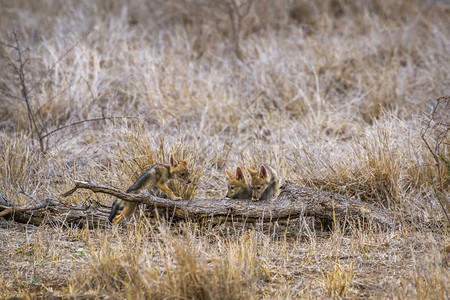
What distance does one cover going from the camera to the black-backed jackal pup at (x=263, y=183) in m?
A: 6.05

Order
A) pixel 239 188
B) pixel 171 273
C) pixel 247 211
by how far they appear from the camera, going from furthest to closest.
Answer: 1. pixel 239 188
2. pixel 247 211
3. pixel 171 273

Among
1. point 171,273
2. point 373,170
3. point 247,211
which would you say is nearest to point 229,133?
point 373,170

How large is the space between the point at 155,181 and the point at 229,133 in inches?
136

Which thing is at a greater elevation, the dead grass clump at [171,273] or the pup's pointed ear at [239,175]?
the pup's pointed ear at [239,175]

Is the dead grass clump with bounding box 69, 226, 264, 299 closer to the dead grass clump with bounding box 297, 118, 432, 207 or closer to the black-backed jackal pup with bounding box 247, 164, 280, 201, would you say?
the black-backed jackal pup with bounding box 247, 164, 280, 201

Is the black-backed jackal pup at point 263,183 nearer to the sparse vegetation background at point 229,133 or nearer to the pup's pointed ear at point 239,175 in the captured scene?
the pup's pointed ear at point 239,175

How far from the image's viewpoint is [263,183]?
19.9 ft

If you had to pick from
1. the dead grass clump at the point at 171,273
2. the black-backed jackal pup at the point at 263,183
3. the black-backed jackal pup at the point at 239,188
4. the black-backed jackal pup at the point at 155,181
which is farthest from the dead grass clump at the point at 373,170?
the dead grass clump at the point at 171,273

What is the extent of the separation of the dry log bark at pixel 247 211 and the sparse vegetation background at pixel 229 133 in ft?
0.43

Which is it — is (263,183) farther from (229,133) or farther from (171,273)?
(229,133)

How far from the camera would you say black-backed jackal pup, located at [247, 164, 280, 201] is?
6.05m

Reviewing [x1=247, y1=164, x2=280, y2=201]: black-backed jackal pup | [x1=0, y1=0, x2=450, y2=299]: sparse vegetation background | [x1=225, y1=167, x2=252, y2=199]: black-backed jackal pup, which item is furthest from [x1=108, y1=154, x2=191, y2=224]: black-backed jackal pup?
[x1=247, y1=164, x2=280, y2=201]: black-backed jackal pup

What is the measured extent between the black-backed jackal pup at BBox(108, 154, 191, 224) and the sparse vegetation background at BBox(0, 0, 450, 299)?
17cm

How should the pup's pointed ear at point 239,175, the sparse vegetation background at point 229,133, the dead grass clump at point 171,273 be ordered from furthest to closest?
1. the pup's pointed ear at point 239,175
2. the sparse vegetation background at point 229,133
3. the dead grass clump at point 171,273
